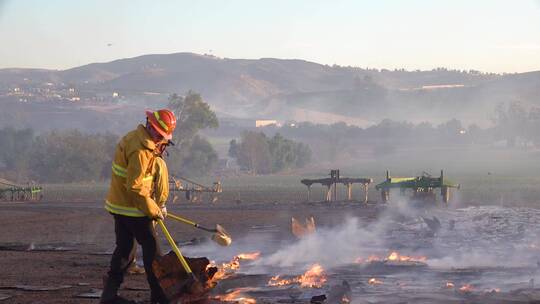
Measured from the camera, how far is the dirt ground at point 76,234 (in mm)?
13203

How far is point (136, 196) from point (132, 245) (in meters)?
0.88

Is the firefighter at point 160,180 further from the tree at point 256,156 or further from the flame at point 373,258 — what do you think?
the tree at point 256,156

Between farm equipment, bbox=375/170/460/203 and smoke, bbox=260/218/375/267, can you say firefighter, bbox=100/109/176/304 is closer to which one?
smoke, bbox=260/218/375/267

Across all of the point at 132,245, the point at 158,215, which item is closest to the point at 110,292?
the point at 132,245

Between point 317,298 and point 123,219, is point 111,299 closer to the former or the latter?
point 123,219

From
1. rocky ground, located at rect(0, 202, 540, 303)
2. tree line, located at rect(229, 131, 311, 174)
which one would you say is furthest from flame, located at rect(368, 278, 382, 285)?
tree line, located at rect(229, 131, 311, 174)

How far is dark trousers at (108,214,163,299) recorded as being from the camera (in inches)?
418

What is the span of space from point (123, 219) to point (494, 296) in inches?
186

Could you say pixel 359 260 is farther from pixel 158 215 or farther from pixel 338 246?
pixel 158 215

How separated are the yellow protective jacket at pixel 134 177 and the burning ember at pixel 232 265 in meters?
3.54

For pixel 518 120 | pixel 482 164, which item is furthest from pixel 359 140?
pixel 482 164

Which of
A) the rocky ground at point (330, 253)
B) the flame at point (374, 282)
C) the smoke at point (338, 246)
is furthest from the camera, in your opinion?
the smoke at point (338, 246)

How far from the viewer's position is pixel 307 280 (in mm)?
13602

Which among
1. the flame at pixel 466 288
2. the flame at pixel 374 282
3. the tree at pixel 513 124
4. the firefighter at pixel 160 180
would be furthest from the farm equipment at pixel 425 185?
the tree at pixel 513 124
